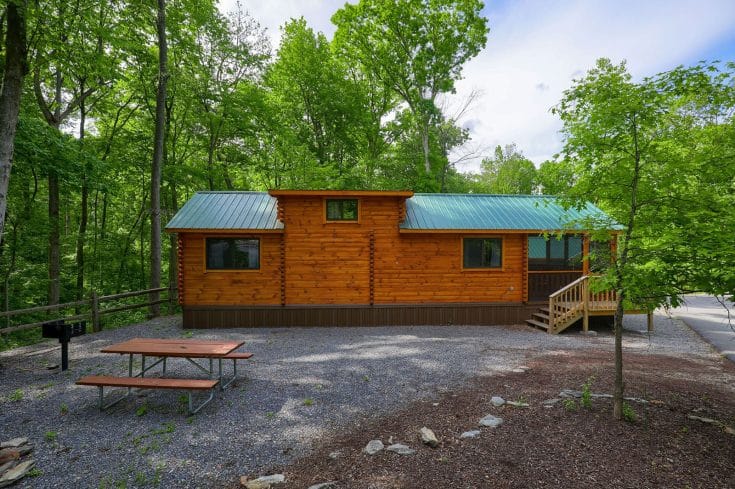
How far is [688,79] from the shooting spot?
13.0 feet

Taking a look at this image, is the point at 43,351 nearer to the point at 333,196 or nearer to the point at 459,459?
the point at 333,196

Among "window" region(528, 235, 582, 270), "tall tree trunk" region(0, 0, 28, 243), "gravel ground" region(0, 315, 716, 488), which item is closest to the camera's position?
"gravel ground" region(0, 315, 716, 488)

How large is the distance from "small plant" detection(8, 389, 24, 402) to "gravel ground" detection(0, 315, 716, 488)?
3 cm

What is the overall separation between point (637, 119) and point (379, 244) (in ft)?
25.9

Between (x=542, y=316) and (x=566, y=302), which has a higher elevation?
(x=566, y=302)

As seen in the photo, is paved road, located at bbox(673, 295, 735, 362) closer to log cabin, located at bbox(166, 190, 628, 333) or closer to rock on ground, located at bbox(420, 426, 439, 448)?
log cabin, located at bbox(166, 190, 628, 333)

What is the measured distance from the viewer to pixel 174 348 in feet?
18.5

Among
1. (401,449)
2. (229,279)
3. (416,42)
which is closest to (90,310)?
(229,279)

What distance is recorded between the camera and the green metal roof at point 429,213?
36.0 ft

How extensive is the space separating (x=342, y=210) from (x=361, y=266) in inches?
79.0

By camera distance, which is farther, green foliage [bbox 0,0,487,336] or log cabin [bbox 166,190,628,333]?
green foliage [bbox 0,0,487,336]

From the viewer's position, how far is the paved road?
29.2 ft

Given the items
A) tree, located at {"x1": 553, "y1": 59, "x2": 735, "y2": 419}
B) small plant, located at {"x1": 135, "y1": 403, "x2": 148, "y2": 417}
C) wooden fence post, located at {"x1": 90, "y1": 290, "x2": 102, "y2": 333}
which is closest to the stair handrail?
tree, located at {"x1": 553, "y1": 59, "x2": 735, "y2": 419}

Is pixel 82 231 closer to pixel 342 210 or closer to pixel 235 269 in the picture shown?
pixel 235 269
